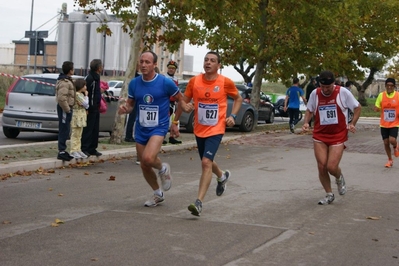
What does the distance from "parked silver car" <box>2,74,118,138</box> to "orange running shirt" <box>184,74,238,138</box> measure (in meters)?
9.55

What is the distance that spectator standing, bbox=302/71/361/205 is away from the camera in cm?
1040

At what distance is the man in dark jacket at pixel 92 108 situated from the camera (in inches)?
583

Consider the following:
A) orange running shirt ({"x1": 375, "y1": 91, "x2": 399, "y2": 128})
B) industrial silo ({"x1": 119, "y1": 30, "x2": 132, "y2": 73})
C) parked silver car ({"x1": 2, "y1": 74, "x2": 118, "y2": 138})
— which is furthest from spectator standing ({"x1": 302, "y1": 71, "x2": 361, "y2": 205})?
industrial silo ({"x1": 119, "y1": 30, "x2": 132, "y2": 73})

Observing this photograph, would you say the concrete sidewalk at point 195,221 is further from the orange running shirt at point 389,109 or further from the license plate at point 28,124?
the license plate at point 28,124

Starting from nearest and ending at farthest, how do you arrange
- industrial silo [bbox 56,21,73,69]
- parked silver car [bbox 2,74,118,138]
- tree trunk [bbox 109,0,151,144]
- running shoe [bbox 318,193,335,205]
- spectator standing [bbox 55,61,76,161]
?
running shoe [bbox 318,193,335,205] → spectator standing [bbox 55,61,76,161] → tree trunk [bbox 109,0,151,144] → parked silver car [bbox 2,74,118,138] → industrial silo [bbox 56,21,73,69]

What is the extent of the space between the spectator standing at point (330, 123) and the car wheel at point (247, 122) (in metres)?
15.3

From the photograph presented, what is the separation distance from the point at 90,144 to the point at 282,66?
16.7 meters

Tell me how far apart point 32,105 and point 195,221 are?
11055 millimetres

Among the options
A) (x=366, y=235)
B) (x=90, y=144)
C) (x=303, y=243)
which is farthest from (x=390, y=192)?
(x=90, y=144)

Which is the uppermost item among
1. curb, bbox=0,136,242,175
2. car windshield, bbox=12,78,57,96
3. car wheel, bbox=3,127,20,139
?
car windshield, bbox=12,78,57,96

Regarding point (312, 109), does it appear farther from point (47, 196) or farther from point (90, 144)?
point (90, 144)

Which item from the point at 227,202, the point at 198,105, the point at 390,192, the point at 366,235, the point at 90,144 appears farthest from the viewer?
the point at 90,144

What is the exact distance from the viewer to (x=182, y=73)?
Answer: 104m

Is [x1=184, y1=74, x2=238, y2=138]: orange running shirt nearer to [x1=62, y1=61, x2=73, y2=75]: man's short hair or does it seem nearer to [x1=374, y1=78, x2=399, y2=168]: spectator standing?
[x1=62, y1=61, x2=73, y2=75]: man's short hair
